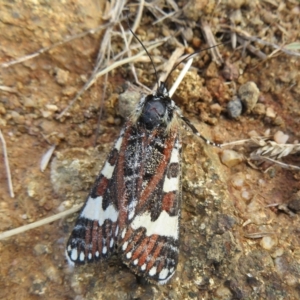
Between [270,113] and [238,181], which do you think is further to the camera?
[270,113]

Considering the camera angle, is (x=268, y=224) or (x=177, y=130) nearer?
(x=268, y=224)

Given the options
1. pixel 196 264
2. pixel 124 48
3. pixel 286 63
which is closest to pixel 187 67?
pixel 124 48

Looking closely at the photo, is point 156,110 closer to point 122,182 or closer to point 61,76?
point 122,182

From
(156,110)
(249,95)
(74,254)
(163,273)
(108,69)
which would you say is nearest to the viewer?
(163,273)

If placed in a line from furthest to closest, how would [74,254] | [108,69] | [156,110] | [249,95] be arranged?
[108,69], [249,95], [156,110], [74,254]

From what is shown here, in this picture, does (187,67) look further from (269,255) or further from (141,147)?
(269,255)

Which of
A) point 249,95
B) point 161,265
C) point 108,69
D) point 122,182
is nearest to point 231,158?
point 249,95

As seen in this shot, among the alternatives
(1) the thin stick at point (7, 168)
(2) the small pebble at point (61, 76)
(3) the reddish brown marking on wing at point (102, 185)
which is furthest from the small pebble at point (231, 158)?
(1) the thin stick at point (7, 168)

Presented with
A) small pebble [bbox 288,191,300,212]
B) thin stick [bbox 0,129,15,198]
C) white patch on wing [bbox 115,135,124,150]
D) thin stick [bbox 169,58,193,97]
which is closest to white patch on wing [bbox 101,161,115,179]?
white patch on wing [bbox 115,135,124,150]
